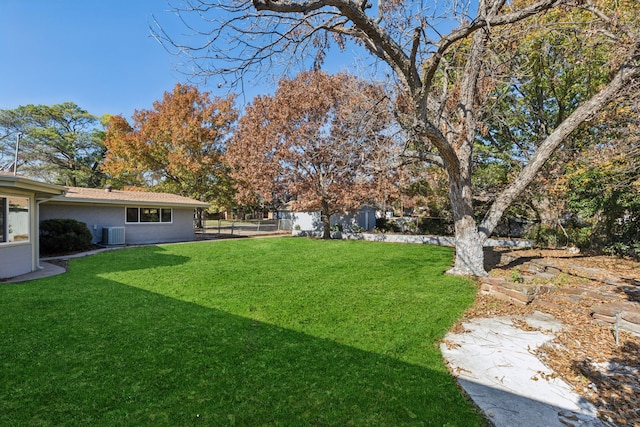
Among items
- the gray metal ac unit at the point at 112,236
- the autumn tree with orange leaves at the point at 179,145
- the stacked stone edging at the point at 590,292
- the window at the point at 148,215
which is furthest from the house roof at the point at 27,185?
the autumn tree with orange leaves at the point at 179,145

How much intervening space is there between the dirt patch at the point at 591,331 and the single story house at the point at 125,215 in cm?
1468

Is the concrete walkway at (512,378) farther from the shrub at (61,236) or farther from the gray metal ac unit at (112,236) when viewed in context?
the gray metal ac unit at (112,236)

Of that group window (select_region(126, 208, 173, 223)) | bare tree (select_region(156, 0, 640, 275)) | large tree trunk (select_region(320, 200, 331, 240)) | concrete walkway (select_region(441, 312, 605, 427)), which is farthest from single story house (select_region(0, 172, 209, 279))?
concrete walkway (select_region(441, 312, 605, 427))

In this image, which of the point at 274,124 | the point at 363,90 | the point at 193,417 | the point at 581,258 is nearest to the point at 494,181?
the point at 581,258

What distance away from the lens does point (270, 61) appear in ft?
17.5

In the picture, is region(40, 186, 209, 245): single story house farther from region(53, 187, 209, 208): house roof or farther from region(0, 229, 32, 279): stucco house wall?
region(0, 229, 32, 279): stucco house wall

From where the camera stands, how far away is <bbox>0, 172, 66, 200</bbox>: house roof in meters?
6.58

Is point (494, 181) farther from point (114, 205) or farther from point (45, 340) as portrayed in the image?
point (114, 205)

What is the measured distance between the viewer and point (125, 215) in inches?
572

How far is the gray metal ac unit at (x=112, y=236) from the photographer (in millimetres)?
13469

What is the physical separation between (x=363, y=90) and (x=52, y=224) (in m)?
12.1

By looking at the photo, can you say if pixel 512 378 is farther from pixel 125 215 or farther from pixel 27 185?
pixel 125 215

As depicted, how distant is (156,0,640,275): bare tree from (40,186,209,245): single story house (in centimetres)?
1097

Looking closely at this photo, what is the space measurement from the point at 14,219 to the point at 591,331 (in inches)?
469
